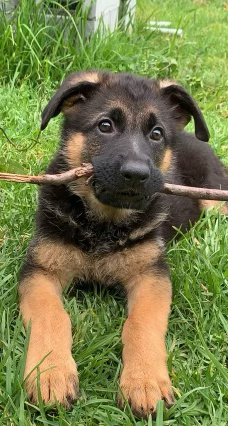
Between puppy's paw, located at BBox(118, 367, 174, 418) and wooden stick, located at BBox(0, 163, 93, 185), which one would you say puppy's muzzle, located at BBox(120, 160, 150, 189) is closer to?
wooden stick, located at BBox(0, 163, 93, 185)

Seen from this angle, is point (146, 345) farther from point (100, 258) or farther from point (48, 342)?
point (100, 258)

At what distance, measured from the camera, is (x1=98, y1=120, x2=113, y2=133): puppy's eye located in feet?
9.48

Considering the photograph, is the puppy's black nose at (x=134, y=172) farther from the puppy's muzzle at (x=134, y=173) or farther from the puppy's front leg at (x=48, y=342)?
the puppy's front leg at (x=48, y=342)

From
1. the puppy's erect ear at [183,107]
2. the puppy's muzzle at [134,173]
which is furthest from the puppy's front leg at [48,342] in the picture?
the puppy's erect ear at [183,107]

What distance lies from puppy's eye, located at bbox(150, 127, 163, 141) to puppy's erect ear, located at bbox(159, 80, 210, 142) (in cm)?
21

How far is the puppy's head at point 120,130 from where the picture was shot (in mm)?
2578

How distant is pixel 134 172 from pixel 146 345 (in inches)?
30.4

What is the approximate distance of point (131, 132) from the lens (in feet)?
9.29

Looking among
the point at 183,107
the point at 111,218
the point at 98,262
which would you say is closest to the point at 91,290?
the point at 98,262

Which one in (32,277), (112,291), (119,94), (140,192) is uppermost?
(119,94)

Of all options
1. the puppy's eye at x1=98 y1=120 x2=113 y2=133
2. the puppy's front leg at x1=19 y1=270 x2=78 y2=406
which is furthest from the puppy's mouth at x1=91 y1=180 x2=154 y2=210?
the puppy's front leg at x1=19 y1=270 x2=78 y2=406

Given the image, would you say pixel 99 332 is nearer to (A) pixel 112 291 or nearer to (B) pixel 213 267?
(A) pixel 112 291

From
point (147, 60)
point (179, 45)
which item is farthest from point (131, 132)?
point (179, 45)

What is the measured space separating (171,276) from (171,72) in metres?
4.39
